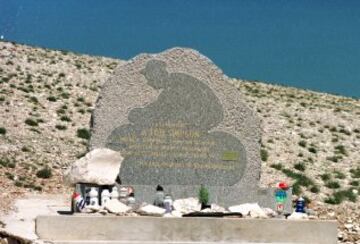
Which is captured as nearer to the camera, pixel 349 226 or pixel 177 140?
pixel 177 140

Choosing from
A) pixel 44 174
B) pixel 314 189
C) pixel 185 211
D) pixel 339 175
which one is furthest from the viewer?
pixel 339 175

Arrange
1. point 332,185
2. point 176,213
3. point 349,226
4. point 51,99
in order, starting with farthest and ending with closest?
1. point 51,99
2. point 332,185
3. point 349,226
4. point 176,213

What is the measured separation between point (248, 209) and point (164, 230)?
81.7 inches

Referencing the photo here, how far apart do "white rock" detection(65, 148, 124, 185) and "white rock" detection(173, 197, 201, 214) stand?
126 centimetres

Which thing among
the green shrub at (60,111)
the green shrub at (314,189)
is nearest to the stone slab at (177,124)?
the green shrub at (314,189)

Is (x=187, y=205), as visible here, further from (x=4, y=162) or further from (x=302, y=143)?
(x=302, y=143)

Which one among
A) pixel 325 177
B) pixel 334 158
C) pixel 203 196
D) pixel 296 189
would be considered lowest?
pixel 203 196

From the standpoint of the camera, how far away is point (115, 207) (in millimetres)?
14312

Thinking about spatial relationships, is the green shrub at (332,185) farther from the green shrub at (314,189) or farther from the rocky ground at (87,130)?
the green shrub at (314,189)

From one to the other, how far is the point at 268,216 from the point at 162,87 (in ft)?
12.8

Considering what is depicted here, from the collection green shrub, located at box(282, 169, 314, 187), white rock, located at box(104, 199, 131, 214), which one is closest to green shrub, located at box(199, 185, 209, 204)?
white rock, located at box(104, 199, 131, 214)

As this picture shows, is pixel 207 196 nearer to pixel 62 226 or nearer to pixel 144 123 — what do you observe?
pixel 144 123

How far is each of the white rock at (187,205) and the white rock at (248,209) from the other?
69 cm

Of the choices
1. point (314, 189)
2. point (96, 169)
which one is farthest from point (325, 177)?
point (96, 169)
